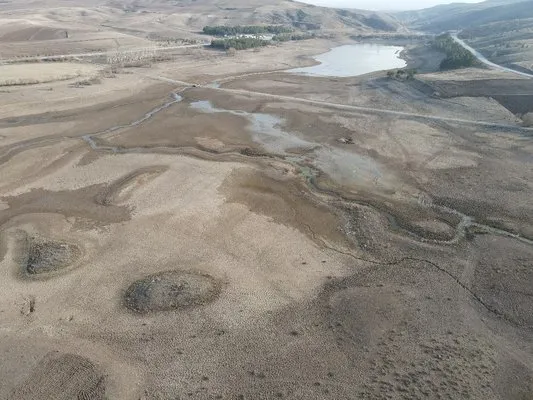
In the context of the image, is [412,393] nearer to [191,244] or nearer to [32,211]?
[191,244]

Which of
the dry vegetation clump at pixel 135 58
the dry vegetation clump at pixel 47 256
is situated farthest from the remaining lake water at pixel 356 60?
the dry vegetation clump at pixel 47 256

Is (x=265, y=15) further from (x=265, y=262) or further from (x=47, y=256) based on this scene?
(x=47, y=256)

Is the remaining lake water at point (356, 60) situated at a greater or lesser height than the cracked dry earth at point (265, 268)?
greater

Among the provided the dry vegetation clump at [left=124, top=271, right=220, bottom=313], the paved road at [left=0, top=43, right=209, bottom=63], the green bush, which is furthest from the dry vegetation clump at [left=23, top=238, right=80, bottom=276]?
the green bush

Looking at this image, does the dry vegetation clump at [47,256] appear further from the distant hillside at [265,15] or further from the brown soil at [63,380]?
the distant hillside at [265,15]

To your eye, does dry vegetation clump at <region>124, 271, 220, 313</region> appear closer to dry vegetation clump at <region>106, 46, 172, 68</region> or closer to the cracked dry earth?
the cracked dry earth

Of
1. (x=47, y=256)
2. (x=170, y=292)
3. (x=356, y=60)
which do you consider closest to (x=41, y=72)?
(x=47, y=256)
